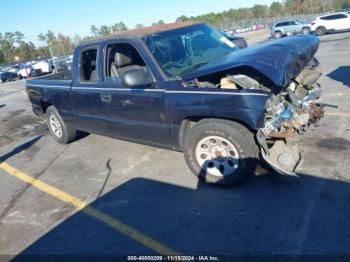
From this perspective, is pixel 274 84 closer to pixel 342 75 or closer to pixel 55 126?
pixel 55 126

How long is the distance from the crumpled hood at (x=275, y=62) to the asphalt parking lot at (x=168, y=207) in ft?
4.28

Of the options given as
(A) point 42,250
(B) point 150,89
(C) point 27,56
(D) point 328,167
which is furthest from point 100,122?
(C) point 27,56

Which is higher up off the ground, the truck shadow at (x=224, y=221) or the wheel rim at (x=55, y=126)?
the wheel rim at (x=55, y=126)

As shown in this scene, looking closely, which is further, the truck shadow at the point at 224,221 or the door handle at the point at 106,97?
the door handle at the point at 106,97

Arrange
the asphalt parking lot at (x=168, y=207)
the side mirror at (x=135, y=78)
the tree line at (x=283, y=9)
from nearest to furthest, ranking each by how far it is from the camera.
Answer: the asphalt parking lot at (x=168, y=207) < the side mirror at (x=135, y=78) < the tree line at (x=283, y=9)

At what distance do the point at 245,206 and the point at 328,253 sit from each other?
41.7 inches

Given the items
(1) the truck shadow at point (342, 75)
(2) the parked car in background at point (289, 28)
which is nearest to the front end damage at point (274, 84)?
(1) the truck shadow at point (342, 75)

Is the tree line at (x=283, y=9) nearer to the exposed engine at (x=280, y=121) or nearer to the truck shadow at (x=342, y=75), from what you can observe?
the truck shadow at (x=342, y=75)

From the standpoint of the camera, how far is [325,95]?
8102mm

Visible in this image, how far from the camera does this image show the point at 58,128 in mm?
7289

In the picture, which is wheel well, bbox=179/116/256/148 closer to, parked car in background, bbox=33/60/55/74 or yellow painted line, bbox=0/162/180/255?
yellow painted line, bbox=0/162/180/255

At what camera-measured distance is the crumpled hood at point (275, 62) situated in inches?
154

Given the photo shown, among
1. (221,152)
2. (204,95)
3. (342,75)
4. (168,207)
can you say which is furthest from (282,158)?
(342,75)

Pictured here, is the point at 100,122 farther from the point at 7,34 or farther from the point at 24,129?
the point at 7,34
